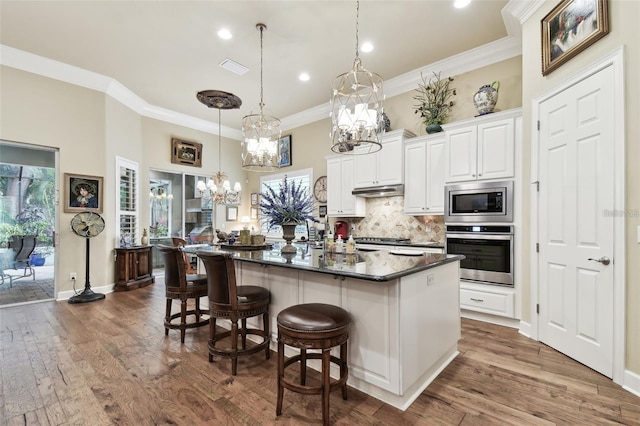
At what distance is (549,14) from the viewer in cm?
287

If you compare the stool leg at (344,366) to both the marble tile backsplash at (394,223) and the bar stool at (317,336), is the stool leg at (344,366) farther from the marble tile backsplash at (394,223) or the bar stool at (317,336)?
the marble tile backsplash at (394,223)

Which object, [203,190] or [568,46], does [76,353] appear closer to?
[203,190]

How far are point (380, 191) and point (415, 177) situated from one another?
61 centimetres

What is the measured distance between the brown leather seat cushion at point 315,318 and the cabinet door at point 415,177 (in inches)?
109

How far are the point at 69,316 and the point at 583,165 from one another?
5873 mm

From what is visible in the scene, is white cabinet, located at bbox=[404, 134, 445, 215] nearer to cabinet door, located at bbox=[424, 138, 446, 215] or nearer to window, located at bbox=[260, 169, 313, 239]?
cabinet door, located at bbox=[424, 138, 446, 215]

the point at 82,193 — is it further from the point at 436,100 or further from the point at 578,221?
the point at 578,221

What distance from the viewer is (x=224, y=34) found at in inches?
145

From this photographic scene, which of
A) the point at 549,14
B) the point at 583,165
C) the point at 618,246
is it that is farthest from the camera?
the point at 549,14

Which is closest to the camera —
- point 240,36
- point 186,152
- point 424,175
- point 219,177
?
point 240,36

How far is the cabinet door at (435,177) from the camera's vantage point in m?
4.09

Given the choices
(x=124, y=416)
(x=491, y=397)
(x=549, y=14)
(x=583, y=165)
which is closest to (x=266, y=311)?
(x=124, y=416)

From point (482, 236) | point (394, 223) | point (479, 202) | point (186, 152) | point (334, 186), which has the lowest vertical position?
point (482, 236)

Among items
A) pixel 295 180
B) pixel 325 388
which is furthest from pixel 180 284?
pixel 295 180
